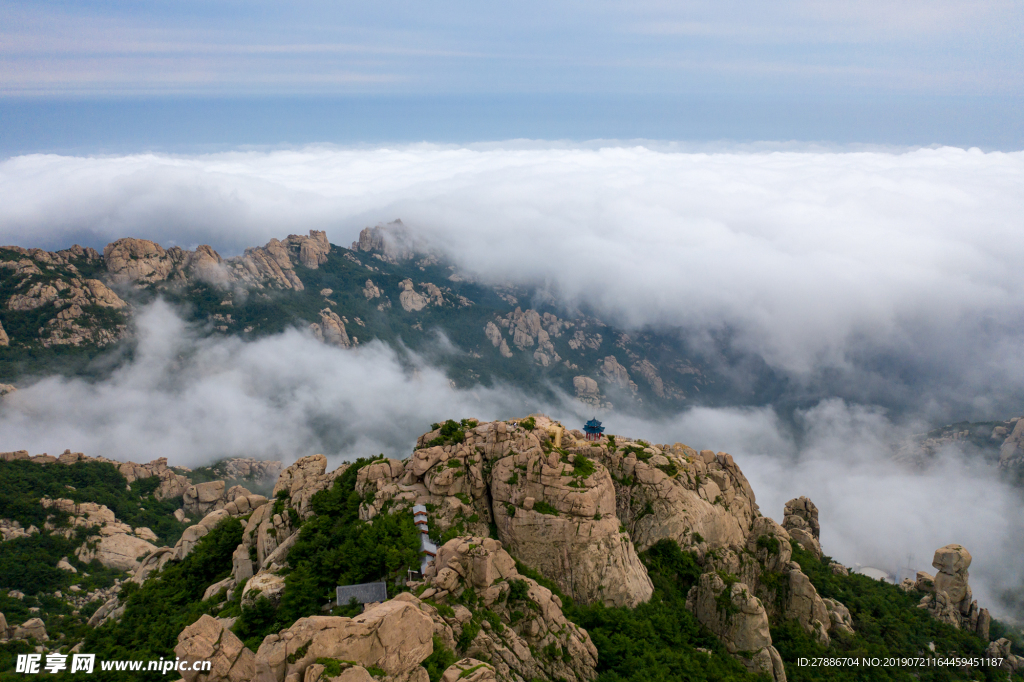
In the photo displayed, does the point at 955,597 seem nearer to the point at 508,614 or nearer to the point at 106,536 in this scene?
the point at 508,614

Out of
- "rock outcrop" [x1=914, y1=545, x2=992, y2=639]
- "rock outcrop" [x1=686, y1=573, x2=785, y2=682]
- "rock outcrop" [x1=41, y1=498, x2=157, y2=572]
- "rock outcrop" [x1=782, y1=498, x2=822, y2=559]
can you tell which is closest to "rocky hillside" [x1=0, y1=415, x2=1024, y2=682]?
"rock outcrop" [x1=686, y1=573, x2=785, y2=682]

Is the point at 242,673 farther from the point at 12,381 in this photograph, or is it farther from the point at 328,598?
the point at 12,381

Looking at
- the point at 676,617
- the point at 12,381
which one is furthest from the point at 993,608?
the point at 12,381

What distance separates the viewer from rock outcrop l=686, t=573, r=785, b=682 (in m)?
60.3

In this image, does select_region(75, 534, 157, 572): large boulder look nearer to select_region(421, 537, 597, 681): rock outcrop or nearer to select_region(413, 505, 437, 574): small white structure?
select_region(413, 505, 437, 574): small white structure

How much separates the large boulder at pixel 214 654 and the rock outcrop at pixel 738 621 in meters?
49.8

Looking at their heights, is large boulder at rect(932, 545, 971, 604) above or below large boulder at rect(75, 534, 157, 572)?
above

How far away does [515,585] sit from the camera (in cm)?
4744

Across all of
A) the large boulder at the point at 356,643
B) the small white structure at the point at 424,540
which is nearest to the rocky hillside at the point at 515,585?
the large boulder at the point at 356,643

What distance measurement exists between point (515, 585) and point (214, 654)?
76.8ft

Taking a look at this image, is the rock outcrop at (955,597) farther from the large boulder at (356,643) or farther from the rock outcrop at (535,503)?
the large boulder at (356,643)

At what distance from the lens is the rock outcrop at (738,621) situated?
198ft

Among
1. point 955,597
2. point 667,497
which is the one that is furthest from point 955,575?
point 667,497

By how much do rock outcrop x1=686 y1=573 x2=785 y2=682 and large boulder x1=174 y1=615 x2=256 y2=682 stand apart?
49774mm
